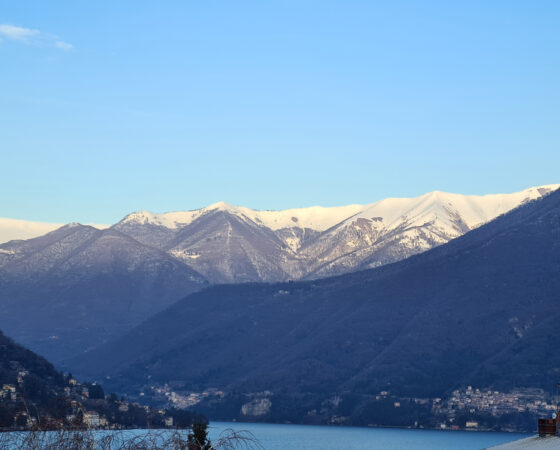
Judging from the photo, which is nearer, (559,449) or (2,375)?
(559,449)

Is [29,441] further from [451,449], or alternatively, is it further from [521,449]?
[451,449]

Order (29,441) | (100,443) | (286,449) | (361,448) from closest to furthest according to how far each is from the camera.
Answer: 1. (29,441)
2. (100,443)
3. (286,449)
4. (361,448)

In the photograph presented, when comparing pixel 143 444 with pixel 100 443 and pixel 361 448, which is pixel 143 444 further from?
pixel 361 448

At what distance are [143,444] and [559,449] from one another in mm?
15340

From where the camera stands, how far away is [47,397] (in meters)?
186

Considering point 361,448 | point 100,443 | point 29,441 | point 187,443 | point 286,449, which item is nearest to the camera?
point 29,441

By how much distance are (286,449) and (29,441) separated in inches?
5425

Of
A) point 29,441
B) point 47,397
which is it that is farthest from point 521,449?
point 47,397

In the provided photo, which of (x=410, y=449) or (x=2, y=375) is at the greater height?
(x=2, y=375)

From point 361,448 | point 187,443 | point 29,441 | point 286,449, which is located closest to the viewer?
point 29,441

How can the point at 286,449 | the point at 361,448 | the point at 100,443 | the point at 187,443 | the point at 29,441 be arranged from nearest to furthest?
the point at 29,441
the point at 187,443
the point at 100,443
the point at 286,449
the point at 361,448

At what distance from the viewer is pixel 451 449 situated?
196375 millimetres

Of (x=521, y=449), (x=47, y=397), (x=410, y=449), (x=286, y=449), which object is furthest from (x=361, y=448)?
(x=521, y=449)

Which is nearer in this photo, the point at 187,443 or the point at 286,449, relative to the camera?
the point at 187,443
